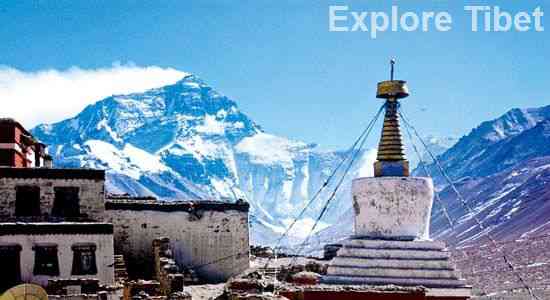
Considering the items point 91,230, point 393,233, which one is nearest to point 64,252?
point 91,230

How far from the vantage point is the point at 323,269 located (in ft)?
109

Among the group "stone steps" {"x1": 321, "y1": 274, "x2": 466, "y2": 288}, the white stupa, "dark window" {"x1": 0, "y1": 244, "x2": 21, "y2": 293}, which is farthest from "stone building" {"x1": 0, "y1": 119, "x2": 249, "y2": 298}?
"stone steps" {"x1": 321, "y1": 274, "x2": 466, "y2": 288}

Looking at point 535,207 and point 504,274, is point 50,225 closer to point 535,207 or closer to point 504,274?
point 504,274

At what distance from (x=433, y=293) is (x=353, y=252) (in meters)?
2.38

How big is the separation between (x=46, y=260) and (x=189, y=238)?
554 cm

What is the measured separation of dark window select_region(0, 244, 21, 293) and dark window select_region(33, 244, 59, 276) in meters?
0.54

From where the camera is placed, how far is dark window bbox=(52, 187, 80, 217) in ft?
103

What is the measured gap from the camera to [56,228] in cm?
3020

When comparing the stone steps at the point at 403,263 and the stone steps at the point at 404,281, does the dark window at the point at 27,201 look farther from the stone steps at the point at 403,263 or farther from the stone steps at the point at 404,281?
the stone steps at the point at 403,263

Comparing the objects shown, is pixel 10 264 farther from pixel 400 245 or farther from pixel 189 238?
pixel 400 245

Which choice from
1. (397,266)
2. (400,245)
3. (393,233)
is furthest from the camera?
(393,233)

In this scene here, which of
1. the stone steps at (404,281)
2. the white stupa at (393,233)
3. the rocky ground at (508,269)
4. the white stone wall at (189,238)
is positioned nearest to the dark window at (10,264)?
the white stone wall at (189,238)

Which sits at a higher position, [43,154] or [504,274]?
[43,154]

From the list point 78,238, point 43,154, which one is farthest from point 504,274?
point 78,238
